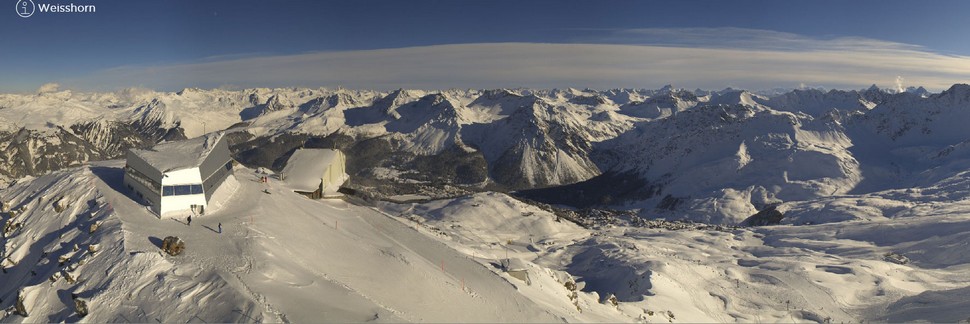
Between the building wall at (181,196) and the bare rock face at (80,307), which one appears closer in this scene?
the bare rock face at (80,307)

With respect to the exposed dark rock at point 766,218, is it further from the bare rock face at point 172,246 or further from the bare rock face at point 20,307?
the bare rock face at point 20,307

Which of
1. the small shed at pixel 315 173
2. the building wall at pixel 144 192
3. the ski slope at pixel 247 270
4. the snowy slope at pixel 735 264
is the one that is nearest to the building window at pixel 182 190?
the building wall at pixel 144 192

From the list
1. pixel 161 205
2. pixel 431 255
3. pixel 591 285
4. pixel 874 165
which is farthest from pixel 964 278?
pixel 874 165

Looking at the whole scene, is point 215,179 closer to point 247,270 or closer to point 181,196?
point 181,196

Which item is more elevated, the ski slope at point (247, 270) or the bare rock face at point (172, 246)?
the bare rock face at point (172, 246)

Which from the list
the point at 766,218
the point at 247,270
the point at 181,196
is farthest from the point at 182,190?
the point at 766,218

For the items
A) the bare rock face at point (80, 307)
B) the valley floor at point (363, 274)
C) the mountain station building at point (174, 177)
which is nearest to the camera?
the bare rock face at point (80, 307)
